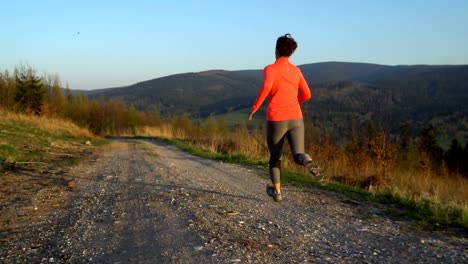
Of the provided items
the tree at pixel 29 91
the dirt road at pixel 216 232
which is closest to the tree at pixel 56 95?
the tree at pixel 29 91

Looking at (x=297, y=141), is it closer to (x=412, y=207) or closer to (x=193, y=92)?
(x=412, y=207)

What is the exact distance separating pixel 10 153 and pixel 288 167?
7.17 m

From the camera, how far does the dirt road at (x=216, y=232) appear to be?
3.74m

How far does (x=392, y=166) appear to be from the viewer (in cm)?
987

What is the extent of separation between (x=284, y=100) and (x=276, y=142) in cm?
55

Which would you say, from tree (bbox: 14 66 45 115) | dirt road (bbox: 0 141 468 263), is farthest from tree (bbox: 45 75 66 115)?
dirt road (bbox: 0 141 468 263)

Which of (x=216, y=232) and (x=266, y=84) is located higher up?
(x=266, y=84)

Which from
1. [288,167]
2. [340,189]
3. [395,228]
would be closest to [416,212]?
[395,228]

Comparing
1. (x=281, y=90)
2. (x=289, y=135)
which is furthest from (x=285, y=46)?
(x=289, y=135)

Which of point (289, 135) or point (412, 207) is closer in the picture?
point (289, 135)

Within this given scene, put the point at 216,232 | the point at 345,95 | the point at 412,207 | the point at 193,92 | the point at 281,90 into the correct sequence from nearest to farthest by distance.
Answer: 1. the point at 216,232
2. the point at 281,90
3. the point at 412,207
4. the point at 345,95
5. the point at 193,92

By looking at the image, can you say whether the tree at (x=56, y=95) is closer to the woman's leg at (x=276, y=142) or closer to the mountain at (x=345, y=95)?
the mountain at (x=345, y=95)

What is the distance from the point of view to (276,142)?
17.7 ft

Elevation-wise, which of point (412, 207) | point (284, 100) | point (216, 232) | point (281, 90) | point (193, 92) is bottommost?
point (412, 207)
